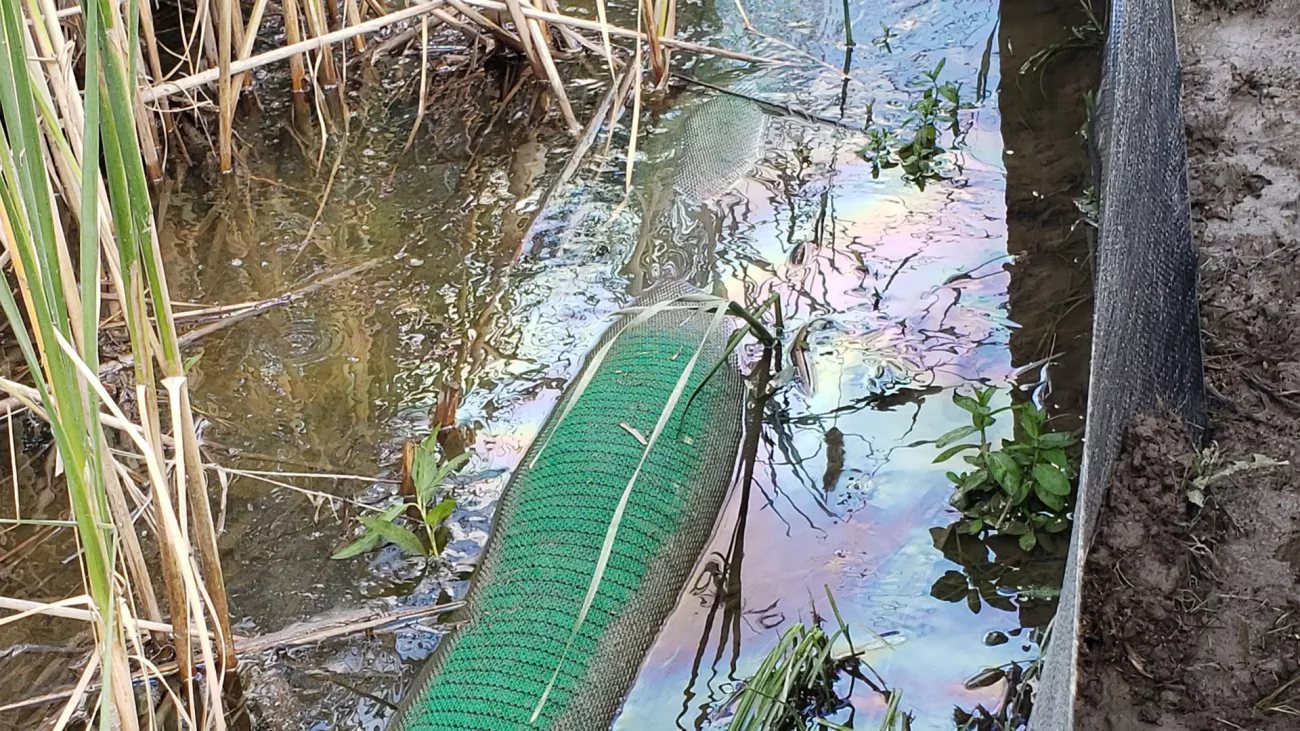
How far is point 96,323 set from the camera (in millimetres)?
1267

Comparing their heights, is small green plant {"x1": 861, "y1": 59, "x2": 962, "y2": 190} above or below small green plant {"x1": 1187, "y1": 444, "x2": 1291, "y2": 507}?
above

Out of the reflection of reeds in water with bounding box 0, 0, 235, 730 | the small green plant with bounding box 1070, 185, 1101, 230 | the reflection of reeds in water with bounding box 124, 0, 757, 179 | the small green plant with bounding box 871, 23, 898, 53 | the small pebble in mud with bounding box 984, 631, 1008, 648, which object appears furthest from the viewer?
the small green plant with bounding box 871, 23, 898, 53

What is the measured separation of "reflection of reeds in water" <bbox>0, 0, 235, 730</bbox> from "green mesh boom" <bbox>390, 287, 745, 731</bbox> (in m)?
0.41

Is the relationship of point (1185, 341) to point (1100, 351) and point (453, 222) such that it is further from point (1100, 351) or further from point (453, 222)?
point (453, 222)

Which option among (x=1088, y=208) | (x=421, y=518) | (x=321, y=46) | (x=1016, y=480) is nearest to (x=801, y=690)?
(x=1016, y=480)

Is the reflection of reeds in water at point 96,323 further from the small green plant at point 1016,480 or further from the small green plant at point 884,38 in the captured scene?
the small green plant at point 884,38

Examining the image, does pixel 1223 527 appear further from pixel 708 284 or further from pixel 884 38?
pixel 884 38

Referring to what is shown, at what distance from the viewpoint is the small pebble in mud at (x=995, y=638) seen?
191cm

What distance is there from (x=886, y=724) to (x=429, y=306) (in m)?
1.61

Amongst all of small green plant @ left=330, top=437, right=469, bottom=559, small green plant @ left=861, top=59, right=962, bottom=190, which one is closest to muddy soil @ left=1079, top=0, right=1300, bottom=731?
small green plant @ left=861, top=59, right=962, bottom=190

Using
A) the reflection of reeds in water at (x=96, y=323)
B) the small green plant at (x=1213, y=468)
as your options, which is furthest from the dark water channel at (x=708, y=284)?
the reflection of reeds in water at (x=96, y=323)

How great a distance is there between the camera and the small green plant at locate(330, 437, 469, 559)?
6.75ft

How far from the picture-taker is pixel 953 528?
211cm

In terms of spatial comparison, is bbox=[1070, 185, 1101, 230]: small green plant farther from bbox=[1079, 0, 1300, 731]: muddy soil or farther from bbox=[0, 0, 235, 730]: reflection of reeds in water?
bbox=[0, 0, 235, 730]: reflection of reeds in water
